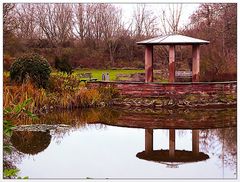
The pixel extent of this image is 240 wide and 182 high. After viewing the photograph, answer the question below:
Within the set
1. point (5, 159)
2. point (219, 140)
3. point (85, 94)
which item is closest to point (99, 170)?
point (5, 159)

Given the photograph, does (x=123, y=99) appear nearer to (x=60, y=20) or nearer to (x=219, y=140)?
(x=219, y=140)

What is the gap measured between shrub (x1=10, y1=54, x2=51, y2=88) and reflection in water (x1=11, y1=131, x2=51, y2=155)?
3.56 metres

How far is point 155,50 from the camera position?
21.5 metres

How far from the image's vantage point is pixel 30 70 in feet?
38.1

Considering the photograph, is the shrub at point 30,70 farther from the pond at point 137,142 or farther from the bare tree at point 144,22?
the bare tree at point 144,22

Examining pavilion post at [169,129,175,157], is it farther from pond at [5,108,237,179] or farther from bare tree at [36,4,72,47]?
bare tree at [36,4,72,47]

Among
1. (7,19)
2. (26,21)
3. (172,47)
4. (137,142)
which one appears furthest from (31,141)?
(26,21)

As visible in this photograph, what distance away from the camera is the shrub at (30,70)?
37.8 ft

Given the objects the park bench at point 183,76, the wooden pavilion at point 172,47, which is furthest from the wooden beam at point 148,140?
the park bench at point 183,76

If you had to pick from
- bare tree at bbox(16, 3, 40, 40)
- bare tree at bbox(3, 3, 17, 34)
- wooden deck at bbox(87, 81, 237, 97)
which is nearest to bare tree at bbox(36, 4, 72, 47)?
bare tree at bbox(16, 3, 40, 40)

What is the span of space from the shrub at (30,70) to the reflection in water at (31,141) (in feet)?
11.7

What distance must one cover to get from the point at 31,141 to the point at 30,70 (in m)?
4.36

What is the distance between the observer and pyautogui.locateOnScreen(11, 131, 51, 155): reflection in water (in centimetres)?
708

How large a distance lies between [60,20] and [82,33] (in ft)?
5.17
